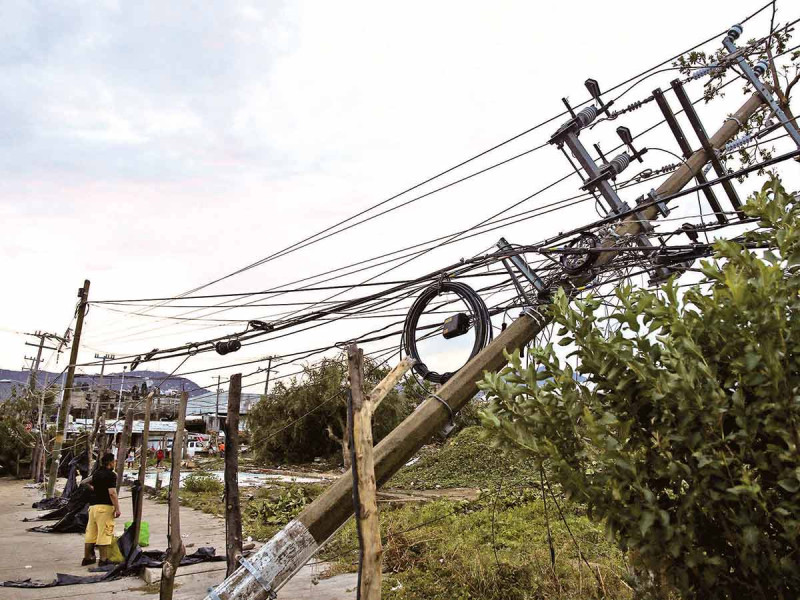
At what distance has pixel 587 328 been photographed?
3.80m

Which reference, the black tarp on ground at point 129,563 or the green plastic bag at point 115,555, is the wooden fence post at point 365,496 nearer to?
the black tarp on ground at point 129,563

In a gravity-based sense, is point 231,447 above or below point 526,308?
below

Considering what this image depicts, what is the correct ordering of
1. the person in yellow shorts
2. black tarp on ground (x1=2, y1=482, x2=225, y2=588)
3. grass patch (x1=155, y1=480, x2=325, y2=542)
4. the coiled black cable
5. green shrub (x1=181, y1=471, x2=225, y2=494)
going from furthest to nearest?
green shrub (x1=181, y1=471, x2=225, y2=494) → grass patch (x1=155, y1=480, x2=325, y2=542) → the person in yellow shorts → black tarp on ground (x1=2, y1=482, x2=225, y2=588) → the coiled black cable

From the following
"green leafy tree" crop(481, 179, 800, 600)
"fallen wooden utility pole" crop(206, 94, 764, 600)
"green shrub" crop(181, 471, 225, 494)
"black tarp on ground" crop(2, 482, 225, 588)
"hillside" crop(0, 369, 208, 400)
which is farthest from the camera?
"green shrub" crop(181, 471, 225, 494)

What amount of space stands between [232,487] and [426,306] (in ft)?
10.8

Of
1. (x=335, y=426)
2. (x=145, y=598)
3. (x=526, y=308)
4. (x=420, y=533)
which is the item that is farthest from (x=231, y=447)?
(x=335, y=426)

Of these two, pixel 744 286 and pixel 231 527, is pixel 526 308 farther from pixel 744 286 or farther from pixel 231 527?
pixel 231 527

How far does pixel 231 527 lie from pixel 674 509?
5326mm

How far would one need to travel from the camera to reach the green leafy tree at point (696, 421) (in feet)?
10.3

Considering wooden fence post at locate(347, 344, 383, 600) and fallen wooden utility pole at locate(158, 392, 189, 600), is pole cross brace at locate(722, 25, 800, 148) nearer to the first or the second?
wooden fence post at locate(347, 344, 383, 600)

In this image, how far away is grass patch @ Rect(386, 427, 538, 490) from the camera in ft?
66.7

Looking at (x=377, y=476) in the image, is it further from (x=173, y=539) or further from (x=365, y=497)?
(x=173, y=539)

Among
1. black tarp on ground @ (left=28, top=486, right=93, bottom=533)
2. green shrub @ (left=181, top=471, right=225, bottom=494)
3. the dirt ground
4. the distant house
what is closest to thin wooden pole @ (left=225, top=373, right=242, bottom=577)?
the dirt ground

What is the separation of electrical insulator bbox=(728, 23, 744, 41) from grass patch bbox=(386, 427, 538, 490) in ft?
44.7
